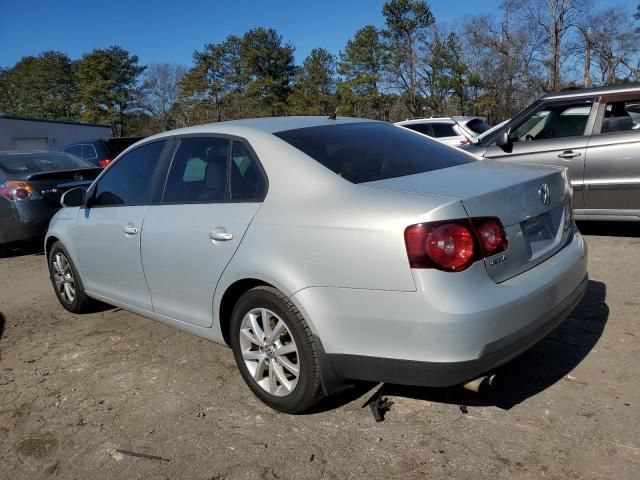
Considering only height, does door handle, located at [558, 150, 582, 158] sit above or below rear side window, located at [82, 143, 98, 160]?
below

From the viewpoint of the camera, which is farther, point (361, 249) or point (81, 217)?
point (81, 217)

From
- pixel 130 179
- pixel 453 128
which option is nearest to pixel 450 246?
pixel 130 179

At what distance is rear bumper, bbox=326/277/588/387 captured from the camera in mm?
2365

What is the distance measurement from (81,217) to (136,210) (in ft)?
3.08

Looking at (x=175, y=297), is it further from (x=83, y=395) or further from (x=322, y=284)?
(x=322, y=284)

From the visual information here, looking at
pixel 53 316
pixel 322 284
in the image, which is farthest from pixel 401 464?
pixel 53 316

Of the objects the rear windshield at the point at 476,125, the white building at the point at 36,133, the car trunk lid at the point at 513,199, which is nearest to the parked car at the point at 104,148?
the rear windshield at the point at 476,125

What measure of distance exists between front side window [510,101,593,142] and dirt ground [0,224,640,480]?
2758 millimetres

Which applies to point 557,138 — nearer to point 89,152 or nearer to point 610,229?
point 610,229

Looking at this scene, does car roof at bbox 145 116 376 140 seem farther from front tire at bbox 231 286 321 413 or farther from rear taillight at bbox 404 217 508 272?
rear taillight at bbox 404 217 508 272

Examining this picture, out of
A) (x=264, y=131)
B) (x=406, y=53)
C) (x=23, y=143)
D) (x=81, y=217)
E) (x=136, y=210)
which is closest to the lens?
(x=264, y=131)

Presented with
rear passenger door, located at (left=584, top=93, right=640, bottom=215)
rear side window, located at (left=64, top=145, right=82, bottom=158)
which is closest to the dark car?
rear passenger door, located at (left=584, top=93, right=640, bottom=215)

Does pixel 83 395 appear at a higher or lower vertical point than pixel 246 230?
lower

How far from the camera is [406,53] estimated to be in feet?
139
